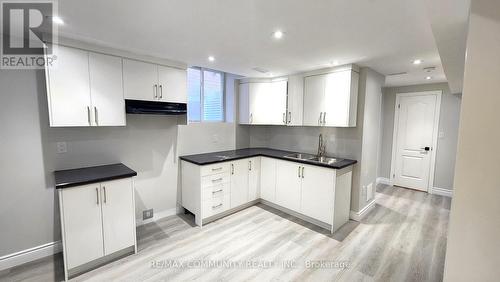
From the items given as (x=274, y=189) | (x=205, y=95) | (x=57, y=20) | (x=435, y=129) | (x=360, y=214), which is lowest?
(x=360, y=214)

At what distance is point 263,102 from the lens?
12.9 ft

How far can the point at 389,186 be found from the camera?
491 cm

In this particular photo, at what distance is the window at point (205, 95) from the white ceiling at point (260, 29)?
2.30 ft

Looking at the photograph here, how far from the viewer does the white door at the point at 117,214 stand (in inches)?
83.6

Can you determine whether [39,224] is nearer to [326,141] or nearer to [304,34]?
[304,34]

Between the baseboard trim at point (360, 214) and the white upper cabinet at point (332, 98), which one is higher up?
the white upper cabinet at point (332, 98)

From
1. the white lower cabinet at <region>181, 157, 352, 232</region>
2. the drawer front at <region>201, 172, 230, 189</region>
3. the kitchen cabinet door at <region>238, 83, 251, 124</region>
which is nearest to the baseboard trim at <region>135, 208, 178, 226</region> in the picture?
the white lower cabinet at <region>181, 157, 352, 232</region>

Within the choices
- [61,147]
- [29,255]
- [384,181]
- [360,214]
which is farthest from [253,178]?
[384,181]

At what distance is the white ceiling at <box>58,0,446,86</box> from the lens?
58.3 inches

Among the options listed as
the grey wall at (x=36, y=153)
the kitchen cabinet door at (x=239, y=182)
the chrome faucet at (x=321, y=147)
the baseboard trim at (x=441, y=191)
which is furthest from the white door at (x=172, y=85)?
the baseboard trim at (x=441, y=191)

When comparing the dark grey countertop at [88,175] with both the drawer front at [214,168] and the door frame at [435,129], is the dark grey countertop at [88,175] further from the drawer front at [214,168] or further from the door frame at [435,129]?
the door frame at [435,129]

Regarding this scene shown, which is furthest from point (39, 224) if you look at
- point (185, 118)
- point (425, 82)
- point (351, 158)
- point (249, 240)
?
point (425, 82)

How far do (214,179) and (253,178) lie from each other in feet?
2.75

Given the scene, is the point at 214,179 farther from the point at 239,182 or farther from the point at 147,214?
the point at 147,214
